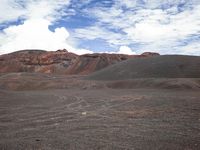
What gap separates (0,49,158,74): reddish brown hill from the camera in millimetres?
99062

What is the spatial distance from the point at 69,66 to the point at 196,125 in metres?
91.1

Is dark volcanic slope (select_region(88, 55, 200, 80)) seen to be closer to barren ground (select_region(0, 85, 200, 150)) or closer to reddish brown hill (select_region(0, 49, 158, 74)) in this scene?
reddish brown hill (select_region(0, 49, 158, 74))

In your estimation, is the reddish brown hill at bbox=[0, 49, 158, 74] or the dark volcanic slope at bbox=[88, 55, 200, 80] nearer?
the dark volcanic slope at bbox=[88, 55, 200, 80]

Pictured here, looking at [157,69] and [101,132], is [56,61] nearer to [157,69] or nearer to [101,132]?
[157,69]

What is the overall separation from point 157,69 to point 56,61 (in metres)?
58.3

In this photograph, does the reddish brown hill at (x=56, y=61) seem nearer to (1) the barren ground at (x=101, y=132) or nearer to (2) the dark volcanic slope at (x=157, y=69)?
(2) the dark volcanic slope at (x=157, y=69)

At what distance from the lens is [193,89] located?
3941 cm

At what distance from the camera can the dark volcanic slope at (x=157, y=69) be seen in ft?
172

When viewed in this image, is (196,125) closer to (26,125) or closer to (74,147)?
(74,147)

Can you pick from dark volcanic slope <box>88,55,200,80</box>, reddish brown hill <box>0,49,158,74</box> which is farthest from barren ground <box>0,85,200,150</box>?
reddish brown hill <box>0,49,158,74</box>

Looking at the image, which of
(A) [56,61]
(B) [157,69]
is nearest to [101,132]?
(B) [157,69]

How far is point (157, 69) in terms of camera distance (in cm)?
5475

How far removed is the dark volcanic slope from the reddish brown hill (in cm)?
3654

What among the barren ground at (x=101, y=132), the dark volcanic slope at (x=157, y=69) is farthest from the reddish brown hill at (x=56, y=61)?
the barren ground at (x=101, y=132)
